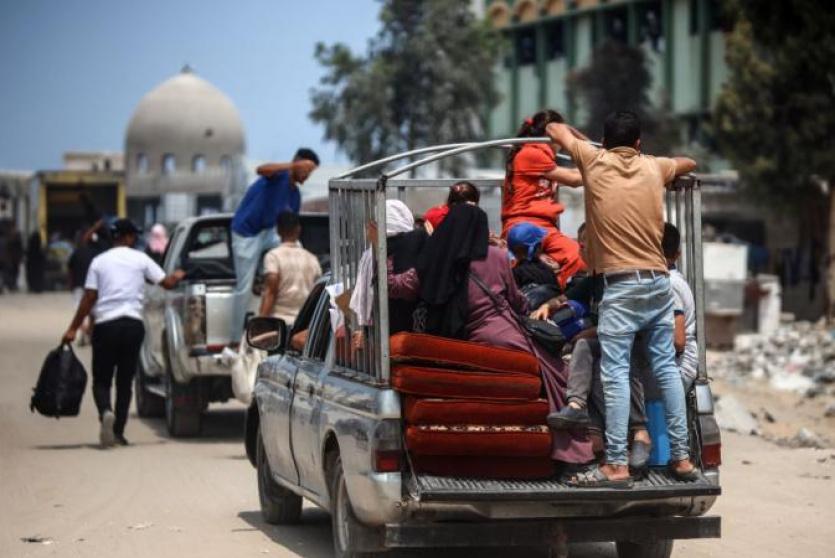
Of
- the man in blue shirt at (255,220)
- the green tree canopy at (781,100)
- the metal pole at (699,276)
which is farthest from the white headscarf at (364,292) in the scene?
the green tree canopy at (781,100)

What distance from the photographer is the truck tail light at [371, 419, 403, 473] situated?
7977 mm

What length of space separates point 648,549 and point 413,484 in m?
1.72

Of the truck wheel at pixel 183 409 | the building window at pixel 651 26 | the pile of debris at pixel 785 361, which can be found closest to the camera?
the truck wheel at pixel 183 409

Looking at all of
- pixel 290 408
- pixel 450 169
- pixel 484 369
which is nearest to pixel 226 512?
pixel 290 408

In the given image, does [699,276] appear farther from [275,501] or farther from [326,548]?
[275,501]

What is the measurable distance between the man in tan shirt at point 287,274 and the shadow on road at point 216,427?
6.36 feet

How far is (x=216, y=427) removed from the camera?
17.8m

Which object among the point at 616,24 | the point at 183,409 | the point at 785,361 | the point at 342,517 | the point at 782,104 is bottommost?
the point at 785,361

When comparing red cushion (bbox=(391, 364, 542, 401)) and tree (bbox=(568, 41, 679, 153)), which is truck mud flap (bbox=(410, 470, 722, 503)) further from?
tree (bbox=(568, 41, 679, 153))

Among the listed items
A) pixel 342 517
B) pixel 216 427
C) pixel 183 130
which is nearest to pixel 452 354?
pixel 342 517

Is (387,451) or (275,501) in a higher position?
(387,451)

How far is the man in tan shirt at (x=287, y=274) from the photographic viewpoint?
48.7 ft

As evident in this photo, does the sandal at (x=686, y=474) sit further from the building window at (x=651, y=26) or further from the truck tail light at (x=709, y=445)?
the building window at (x=651, y=26)

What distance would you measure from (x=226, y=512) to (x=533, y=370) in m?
3.85
